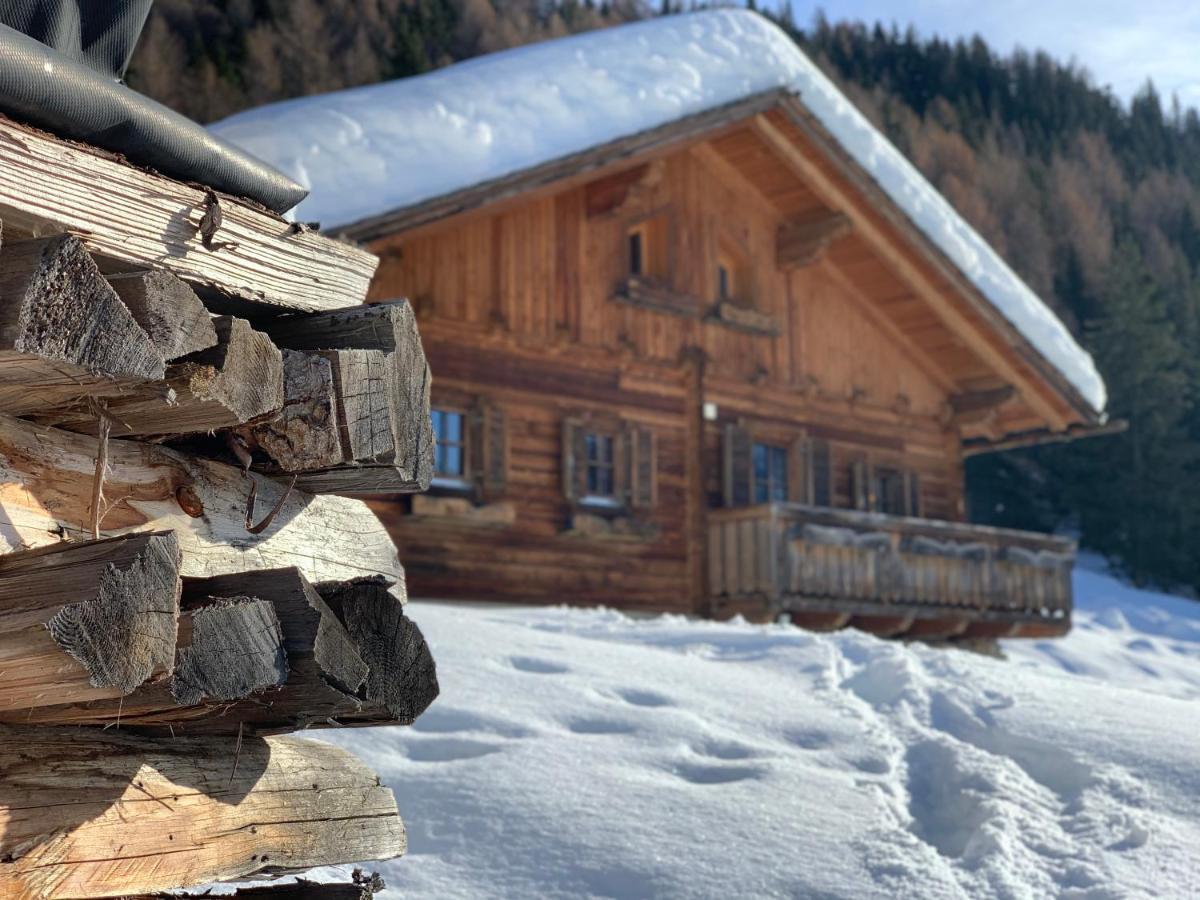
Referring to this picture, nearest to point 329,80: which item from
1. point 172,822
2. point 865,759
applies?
point 865,759

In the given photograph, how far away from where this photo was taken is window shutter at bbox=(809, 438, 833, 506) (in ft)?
53.9

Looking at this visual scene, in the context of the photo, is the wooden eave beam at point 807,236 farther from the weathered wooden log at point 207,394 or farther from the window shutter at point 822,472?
the weathered wooden log at point 207,394

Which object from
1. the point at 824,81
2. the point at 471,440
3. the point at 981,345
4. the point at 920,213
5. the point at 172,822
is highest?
the point at 824,81

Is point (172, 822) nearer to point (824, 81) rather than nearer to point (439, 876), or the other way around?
point (439, 876)

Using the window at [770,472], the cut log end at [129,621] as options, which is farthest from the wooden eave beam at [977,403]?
the cut log end at [129,621]

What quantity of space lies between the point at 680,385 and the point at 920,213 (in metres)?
3.28

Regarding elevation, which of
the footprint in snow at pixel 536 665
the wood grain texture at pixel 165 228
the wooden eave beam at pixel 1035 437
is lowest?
the footprint in snow at pixel 536 665

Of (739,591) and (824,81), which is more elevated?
(824,81)

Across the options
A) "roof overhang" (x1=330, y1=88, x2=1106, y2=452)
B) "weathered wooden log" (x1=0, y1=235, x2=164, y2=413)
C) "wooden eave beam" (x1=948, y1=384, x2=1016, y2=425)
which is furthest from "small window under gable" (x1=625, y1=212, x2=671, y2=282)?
"weathered wooden log" (x1=0, y1=235, x2=164, y2=413)

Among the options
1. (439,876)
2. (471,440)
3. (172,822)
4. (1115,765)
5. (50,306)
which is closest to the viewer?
(50,306)

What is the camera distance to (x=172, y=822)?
2980 millimetres

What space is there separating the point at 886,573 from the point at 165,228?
1297 cm

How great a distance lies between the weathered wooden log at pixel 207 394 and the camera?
268 cm

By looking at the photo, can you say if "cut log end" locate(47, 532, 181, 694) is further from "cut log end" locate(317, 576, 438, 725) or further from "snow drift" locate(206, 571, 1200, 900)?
"snow drift" locate(206, 571, 1200, 900)
